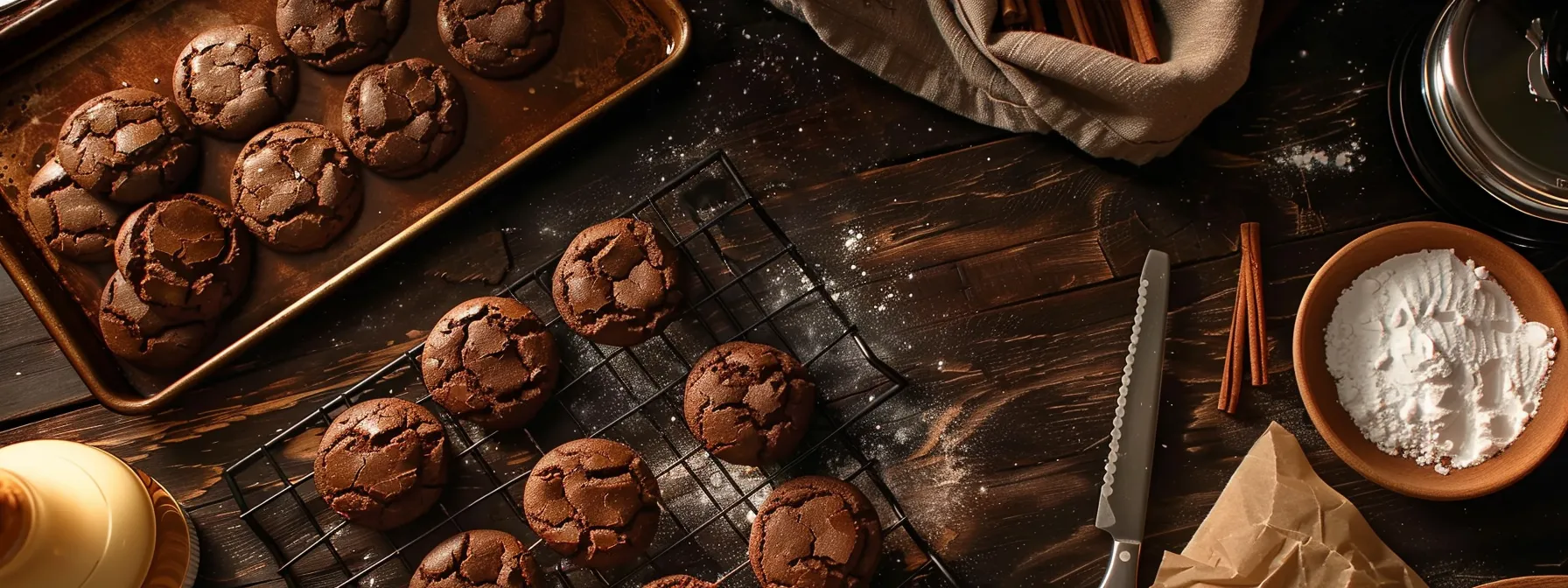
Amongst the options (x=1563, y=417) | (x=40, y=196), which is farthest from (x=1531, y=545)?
(x=40, y=196)

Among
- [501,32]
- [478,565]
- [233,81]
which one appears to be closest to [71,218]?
[233,81]

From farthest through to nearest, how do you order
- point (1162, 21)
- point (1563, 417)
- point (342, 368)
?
point (342, 368), point (1162, 21), point (1563, 417)

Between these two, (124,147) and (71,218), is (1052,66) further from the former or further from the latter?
(71,218)

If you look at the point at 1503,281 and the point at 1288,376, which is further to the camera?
the point at 1288,376

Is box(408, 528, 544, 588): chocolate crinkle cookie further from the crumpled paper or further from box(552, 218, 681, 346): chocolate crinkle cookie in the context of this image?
A: the crumpled paper

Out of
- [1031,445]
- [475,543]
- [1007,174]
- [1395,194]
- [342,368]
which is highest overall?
[342,368]

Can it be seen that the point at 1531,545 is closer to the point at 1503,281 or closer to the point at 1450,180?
the point at 1503,281

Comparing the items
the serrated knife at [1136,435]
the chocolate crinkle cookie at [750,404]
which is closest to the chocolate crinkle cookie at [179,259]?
the chocolate crinkle cookie at [750,404]
